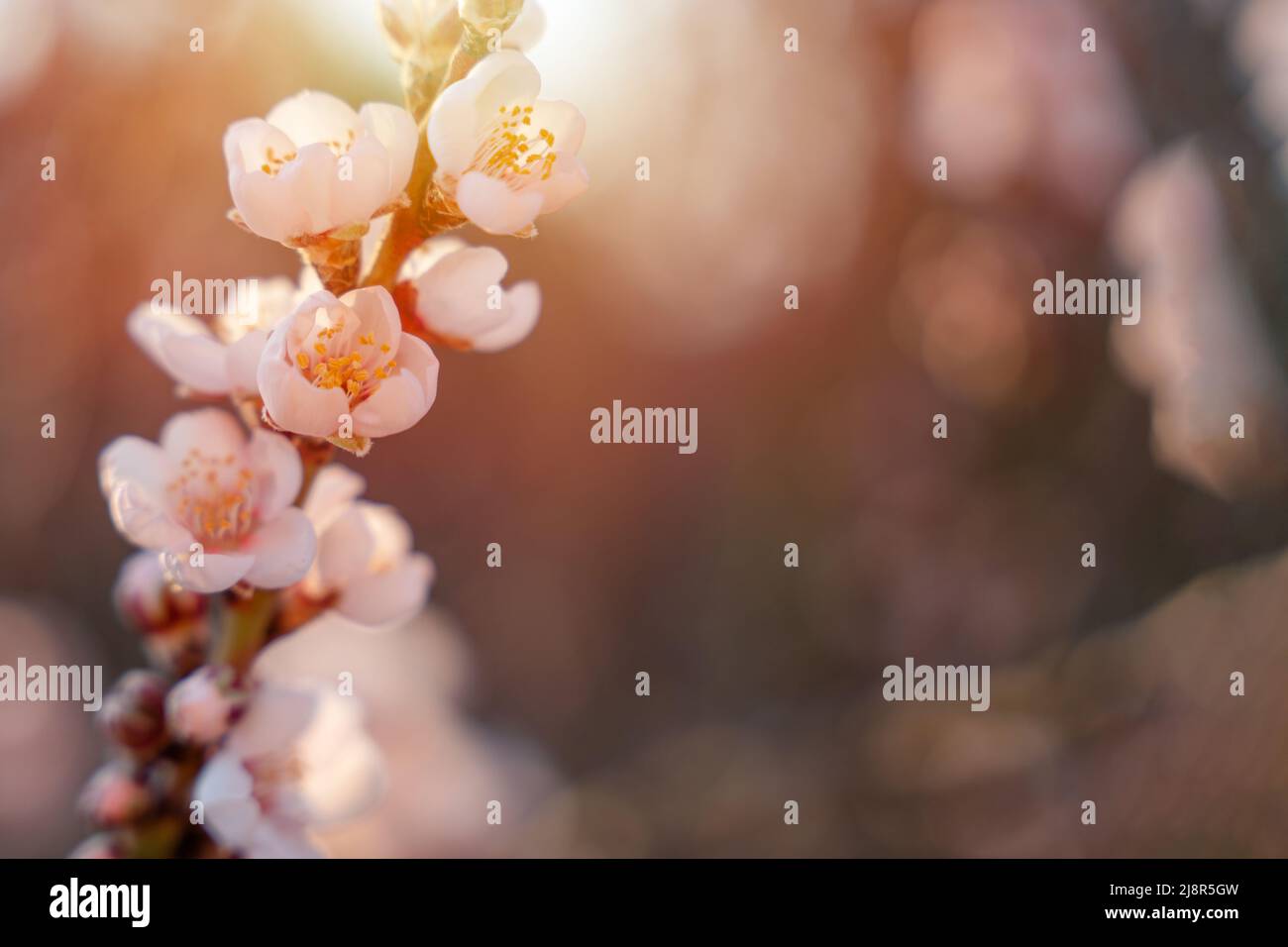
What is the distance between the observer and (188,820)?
2.17ft

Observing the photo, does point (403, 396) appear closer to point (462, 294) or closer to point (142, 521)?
point (462, 294)

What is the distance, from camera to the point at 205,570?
0.56 m

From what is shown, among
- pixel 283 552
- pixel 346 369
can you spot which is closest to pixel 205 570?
pixel 283 552

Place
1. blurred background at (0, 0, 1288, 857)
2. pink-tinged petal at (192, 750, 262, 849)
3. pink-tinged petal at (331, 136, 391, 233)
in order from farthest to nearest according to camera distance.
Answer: blurred background at (0, 0, 1288, 857)
pink-tinged petal at (192, 750, 262, 849)
pink-tinged petal at (331, 136, 391, 233)

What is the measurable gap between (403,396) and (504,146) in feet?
0.56

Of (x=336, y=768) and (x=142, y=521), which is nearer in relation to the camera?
(x=142, y=521)

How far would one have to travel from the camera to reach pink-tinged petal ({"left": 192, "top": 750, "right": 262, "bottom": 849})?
0.62 metres

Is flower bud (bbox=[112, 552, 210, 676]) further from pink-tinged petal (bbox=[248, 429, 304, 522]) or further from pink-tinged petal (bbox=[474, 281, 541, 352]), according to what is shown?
pink-tinged petal (bbox=[474, 281, 541, 352])

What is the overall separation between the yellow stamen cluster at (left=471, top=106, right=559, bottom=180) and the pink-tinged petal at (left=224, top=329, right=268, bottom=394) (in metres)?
0.17

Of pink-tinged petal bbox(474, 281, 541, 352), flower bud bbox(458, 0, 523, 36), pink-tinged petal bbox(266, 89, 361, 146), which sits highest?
flower bud bbox(458, 0, 523, 36)

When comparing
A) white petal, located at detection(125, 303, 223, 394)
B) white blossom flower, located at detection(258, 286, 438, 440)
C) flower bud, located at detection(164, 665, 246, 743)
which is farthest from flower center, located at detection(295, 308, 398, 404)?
flower bud, located at detection(164, 665, 246, 743)
